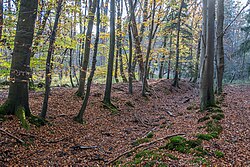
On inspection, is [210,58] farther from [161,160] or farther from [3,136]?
[3,136]

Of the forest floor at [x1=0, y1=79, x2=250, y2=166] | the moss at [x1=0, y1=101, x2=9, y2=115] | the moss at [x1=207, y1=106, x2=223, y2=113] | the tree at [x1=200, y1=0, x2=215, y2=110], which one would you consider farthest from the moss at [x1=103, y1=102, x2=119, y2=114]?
the moss at [x1=0, y1=101, x2=9, y2=115]

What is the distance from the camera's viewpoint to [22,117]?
7.04 meters

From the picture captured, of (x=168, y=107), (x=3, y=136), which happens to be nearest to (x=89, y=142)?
(x=3, y=136)

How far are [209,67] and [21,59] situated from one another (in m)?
8.09

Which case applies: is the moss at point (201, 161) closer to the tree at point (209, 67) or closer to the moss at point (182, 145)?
the moss at point (182, 145)

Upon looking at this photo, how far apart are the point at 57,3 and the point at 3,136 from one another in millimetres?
4577

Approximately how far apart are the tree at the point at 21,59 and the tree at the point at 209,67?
755 cm

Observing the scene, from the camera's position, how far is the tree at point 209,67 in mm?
9844

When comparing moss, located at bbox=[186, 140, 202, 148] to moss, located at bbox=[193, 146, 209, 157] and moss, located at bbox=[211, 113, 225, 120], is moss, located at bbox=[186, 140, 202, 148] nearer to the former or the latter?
moss, located at bbox=[193, 146, 209, 157]

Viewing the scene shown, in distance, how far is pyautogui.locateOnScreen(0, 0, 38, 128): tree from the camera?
23.2 feet

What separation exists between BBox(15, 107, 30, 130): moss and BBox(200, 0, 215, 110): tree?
7754 millimetres

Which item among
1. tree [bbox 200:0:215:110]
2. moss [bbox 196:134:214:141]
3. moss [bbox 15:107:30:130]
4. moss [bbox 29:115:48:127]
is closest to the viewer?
moss [bbox 196:134:214:141]

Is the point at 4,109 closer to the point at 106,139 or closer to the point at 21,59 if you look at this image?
the point at 21,59

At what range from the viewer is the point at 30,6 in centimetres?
721
